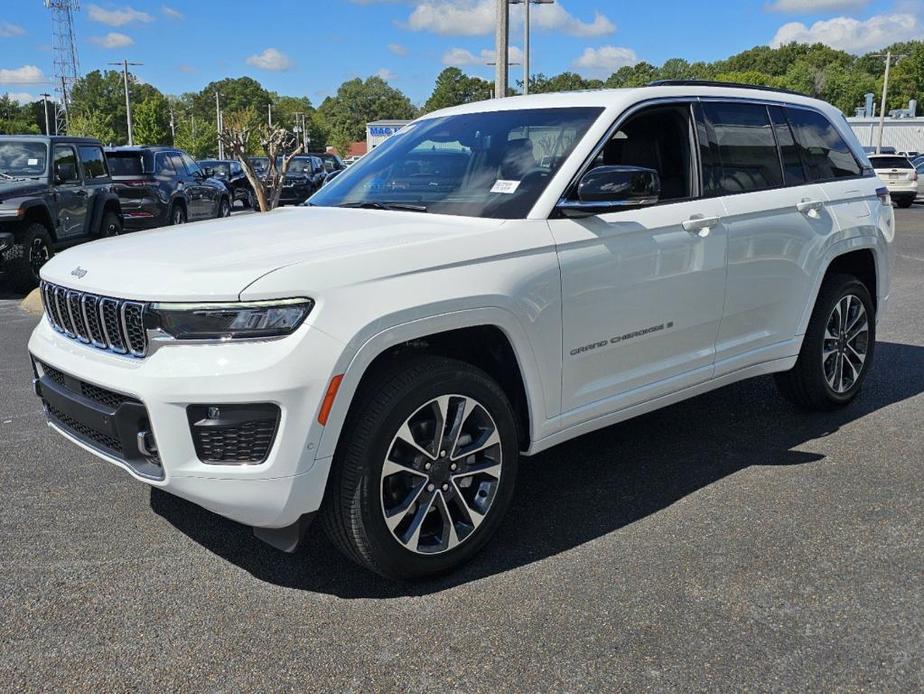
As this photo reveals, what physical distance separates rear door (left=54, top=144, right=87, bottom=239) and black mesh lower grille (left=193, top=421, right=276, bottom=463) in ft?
33.3

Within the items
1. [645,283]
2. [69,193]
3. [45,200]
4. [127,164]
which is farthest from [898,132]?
[645,283]

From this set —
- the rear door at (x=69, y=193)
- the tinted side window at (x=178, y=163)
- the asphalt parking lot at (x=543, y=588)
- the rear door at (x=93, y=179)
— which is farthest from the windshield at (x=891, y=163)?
the asphalt parking lot at (x=543, y=588)

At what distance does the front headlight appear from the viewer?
2830 mm

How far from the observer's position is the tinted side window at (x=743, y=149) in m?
4.48

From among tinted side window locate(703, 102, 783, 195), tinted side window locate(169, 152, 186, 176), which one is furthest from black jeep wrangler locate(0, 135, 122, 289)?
tinted side window locate(703, 102, 783, 195)

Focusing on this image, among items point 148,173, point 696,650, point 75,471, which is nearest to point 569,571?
point 696,650

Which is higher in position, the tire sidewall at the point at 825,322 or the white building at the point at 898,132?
the white building at the point at 898,132

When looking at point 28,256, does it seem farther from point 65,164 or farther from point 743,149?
point 743,149

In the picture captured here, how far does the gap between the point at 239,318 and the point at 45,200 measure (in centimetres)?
997

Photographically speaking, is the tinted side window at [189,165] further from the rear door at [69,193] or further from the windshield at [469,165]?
the windshield at [469,165]

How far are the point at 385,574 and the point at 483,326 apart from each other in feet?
3.27

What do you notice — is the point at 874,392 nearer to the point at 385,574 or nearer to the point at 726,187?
the point at 726,187

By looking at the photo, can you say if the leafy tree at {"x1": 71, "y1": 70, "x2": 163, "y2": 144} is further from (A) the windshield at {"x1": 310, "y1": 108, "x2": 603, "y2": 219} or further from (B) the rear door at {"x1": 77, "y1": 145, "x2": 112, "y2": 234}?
(A) the windshield at {"x1": 310, "y1": 108, "x2": 603, "y2": 219}

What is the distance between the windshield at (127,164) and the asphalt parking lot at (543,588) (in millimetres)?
12373
